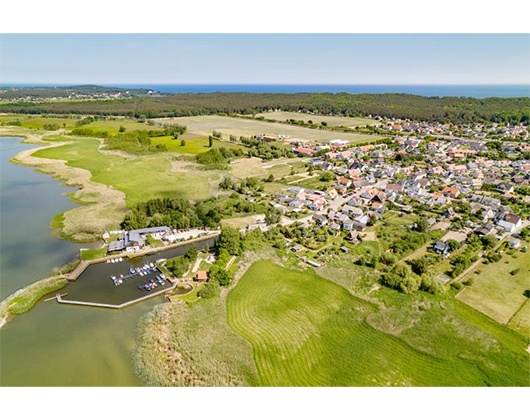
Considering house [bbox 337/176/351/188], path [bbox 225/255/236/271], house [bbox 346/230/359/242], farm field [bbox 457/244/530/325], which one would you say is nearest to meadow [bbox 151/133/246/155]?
house [bbox 337/176/351/188]

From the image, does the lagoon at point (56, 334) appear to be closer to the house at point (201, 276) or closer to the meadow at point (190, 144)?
the house at point (201, 276)

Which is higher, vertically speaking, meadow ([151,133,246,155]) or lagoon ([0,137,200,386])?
meadow ([151,133,246,155])

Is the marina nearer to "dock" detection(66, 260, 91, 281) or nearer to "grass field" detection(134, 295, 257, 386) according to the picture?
"dock" detection(66, 260, 91, 281)

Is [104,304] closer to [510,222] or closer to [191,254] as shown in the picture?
[191,254]

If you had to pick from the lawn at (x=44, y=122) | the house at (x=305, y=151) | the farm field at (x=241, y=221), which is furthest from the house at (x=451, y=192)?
the lawn at (x=44, y=122)


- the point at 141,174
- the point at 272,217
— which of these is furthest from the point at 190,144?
the point at 272,217

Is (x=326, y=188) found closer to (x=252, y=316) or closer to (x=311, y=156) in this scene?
(x=311, y=156)
